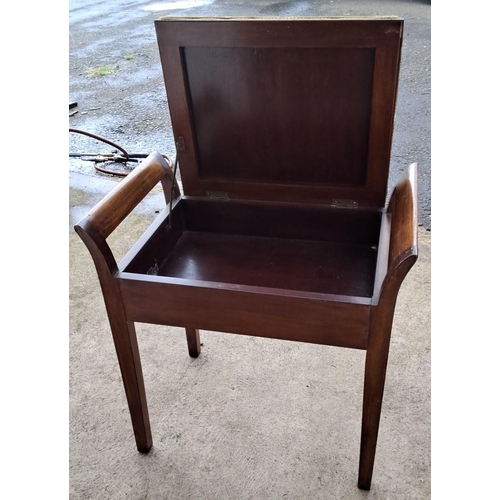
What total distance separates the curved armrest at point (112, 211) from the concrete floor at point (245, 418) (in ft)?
1.72

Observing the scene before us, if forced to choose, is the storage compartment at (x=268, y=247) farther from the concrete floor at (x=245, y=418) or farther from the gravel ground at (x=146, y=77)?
the gravel ground at (x=146, y=77)

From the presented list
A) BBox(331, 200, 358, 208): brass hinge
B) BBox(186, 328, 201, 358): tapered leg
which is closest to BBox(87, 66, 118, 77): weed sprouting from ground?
BBox(186, 328, 201, 358): tapered leg

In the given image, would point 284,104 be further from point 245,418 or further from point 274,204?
point 245,418

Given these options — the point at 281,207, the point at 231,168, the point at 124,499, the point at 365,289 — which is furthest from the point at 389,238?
the point at 124,499

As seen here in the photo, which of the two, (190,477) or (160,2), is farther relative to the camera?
(160,2)

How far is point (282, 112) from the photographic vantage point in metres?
1.06

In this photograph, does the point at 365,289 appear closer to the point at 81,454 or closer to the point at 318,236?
the point at 318,236

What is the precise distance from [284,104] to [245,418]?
2.52 ft

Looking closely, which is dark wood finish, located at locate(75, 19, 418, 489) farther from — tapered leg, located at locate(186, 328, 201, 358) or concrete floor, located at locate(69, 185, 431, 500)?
tapered leg, located at locate(186, 328, 201, 358)

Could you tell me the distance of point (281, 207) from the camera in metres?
A: 1.15

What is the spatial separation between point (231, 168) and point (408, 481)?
801mm

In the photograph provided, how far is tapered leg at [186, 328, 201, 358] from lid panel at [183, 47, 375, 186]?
48 centimetres

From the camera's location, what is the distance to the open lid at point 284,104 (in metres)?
0.95

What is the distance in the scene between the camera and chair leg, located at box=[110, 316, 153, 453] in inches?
40.0
